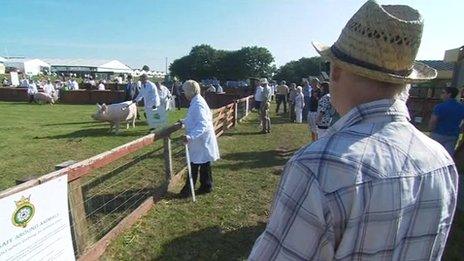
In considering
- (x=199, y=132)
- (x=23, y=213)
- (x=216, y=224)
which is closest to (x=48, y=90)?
(x=199, y=132)

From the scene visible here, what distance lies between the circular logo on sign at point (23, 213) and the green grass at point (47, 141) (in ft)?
15.6

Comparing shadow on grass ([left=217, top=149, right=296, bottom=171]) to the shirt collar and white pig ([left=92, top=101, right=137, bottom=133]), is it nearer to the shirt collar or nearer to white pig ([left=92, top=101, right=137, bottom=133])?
white pig ([left=92, top=101, right=137, bottom=133])

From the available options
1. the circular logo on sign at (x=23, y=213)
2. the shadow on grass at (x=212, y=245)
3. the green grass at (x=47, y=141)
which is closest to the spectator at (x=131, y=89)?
the green grass at (x=47, y=141)

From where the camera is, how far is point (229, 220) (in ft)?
19.3

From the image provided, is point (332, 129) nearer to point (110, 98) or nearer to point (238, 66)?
point (110, 98)

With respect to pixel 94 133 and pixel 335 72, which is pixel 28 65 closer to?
pixel 94 133

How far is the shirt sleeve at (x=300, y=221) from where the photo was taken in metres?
1.05

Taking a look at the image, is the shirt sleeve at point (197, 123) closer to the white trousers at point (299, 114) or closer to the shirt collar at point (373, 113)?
the shirt collar at point (373, 113)

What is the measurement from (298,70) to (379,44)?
76.3 meters

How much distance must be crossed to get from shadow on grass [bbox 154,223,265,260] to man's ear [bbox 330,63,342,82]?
151 inches

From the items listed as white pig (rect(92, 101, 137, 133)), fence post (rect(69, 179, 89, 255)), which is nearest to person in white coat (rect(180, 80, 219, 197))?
fence post (rect(69, 179, 89, 255))

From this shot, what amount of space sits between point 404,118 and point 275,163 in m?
8.50

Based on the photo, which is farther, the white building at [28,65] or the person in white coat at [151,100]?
the white building at [28,65]

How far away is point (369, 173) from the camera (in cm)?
107
